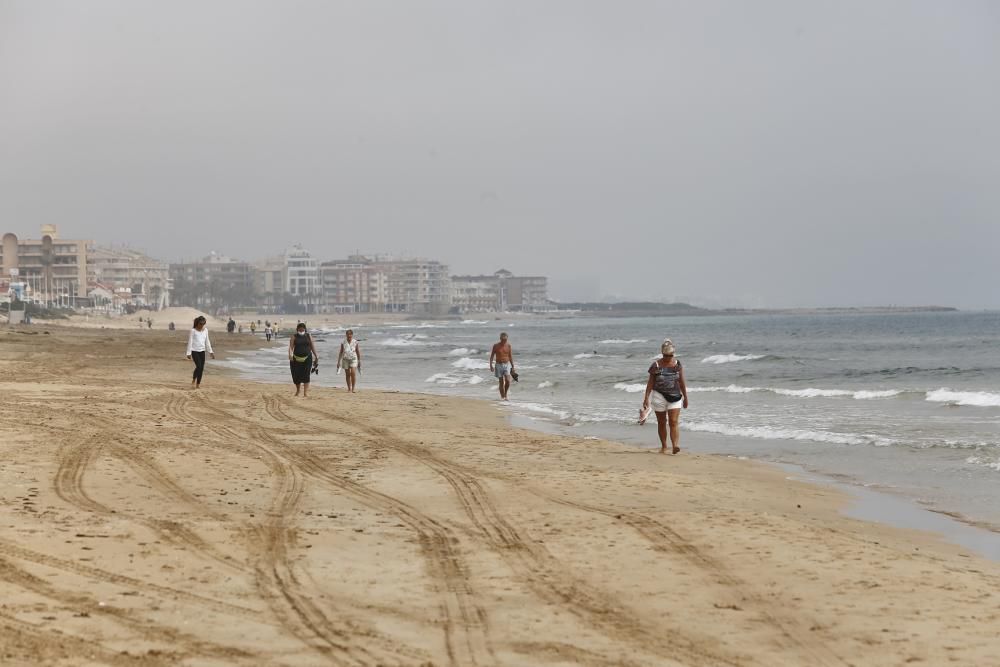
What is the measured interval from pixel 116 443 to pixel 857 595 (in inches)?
357

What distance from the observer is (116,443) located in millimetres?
12961

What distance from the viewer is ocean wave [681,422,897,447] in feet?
55.6

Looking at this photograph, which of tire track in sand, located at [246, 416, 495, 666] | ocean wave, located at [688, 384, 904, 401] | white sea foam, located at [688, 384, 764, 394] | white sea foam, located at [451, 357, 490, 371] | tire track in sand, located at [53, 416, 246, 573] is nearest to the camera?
tire track in sand, located at [246, 416, 495, 666]

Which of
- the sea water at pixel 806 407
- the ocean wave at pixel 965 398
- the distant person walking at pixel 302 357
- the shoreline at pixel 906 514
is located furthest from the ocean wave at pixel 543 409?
the ocean wave at pixel 965 398

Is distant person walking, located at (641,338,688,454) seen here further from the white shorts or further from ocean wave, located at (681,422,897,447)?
ocean wave, located at (681,422,897,447)

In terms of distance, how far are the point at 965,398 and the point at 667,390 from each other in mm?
13790

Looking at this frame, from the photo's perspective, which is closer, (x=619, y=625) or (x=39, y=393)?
(x=619, y=625)

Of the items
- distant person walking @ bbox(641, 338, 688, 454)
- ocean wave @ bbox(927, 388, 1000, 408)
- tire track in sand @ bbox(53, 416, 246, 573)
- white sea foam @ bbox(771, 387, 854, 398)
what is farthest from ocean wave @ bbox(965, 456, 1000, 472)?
white sea foam @ bbox(771, 387, 854, 398)

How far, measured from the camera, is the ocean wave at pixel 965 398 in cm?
2429

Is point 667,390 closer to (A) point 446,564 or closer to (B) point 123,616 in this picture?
(A) point 446,564

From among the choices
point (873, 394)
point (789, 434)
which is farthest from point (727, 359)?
point (789, 434)

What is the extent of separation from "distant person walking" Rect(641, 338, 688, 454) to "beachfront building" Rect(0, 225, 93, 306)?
14521 centimetres

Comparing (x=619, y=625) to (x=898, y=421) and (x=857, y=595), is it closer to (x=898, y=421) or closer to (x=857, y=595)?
(x=857, y=595)

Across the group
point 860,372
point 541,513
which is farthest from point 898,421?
point 860,372
